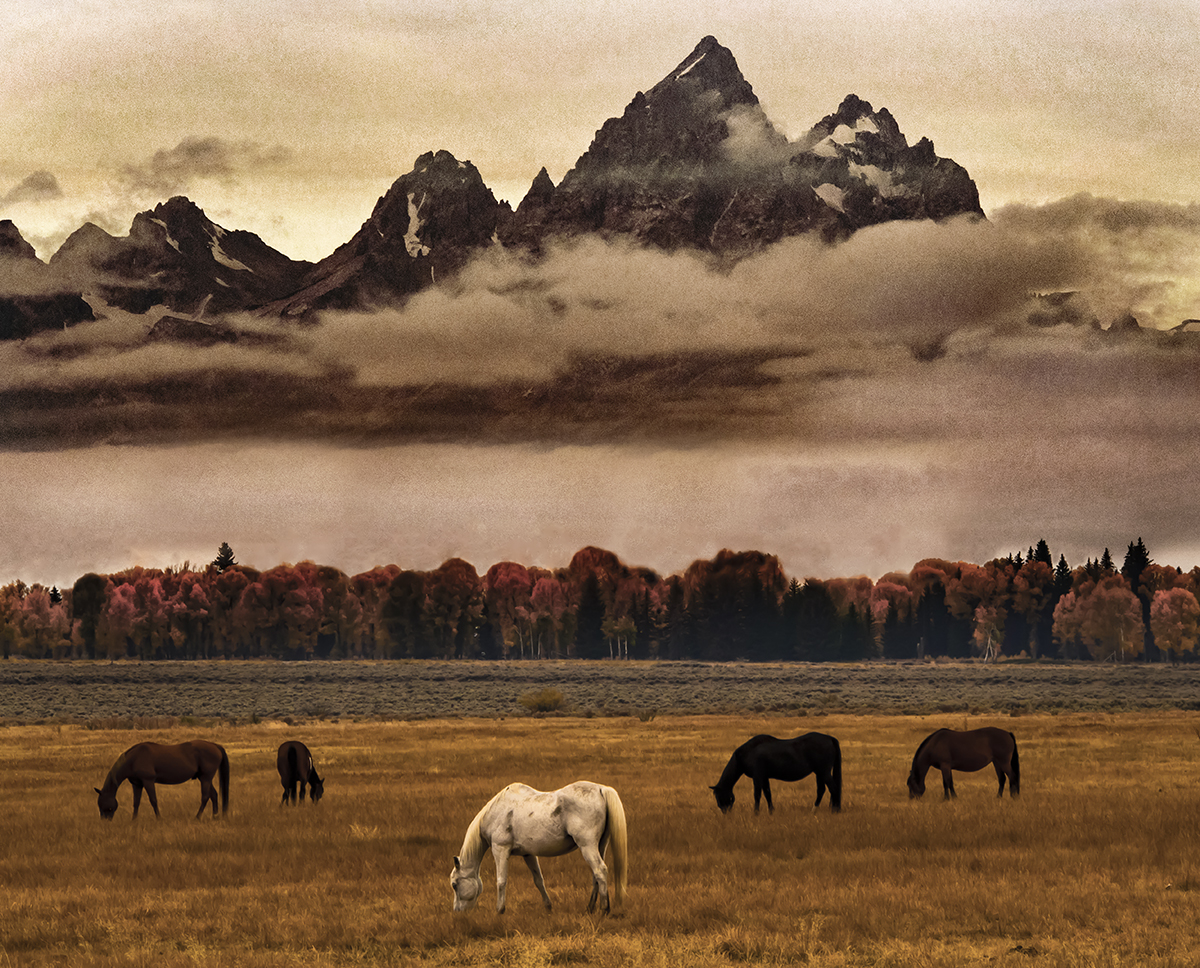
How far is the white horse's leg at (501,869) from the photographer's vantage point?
1712 centimetres

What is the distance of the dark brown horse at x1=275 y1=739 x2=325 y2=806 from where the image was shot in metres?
31.9

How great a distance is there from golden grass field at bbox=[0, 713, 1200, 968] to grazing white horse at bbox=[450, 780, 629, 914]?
0.62 m

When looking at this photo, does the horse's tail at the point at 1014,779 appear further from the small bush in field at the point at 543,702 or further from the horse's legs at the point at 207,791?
the small bush in field at the point at 543,702

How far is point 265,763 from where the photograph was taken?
43.8 meters

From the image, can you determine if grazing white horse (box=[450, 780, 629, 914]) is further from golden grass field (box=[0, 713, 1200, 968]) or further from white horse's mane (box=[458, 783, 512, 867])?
golden grass field (box=[0, 713, 1200, 968])

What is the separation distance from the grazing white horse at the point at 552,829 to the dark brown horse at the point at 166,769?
44.9 feet

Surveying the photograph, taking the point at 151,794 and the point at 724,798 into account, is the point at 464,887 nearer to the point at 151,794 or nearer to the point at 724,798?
the point at 724,798

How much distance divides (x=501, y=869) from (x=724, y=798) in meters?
12.1

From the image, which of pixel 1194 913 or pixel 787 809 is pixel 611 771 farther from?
pixel 1194 913

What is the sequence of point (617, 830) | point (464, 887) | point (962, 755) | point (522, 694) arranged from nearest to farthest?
point (617, 830)
point (464, 887)
point (962, 755)
point (522, 694)

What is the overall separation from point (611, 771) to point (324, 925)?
2263 cm

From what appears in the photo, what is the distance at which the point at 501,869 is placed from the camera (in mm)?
17281
